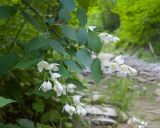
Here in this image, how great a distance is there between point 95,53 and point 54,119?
1374 millimetres

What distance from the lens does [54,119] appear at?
2.62 meters

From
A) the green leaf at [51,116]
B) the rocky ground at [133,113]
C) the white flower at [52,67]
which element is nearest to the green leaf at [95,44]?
the white flower at [52,67]

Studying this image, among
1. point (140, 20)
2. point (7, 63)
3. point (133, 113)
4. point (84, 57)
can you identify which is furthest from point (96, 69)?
point (140, 20)

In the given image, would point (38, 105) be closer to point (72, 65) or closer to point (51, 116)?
point (51, 116)

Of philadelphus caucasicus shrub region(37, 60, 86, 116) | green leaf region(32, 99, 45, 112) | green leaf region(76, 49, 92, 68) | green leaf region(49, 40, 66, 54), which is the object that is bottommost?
green leaf region(32, 99, 45, 112)

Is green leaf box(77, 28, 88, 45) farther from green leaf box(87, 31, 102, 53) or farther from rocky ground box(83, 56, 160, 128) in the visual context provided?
rocky ground box(83, 56, 160, 128)

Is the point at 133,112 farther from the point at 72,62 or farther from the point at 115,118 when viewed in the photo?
the point at 72,62

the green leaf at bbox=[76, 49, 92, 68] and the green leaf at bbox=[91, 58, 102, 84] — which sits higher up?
the green leaf at bbox=[76, 49, 92, 68]

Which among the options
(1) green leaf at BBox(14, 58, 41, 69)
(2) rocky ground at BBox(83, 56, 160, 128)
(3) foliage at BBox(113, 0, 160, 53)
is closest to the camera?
(1) green leaf at BBox(14, 58, 41, 69)

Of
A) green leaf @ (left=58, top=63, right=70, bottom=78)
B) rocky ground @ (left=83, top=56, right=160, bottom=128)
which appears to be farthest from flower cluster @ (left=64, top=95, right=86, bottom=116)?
rocky ground @ (left=83, top=56, right=160, bottom=128)

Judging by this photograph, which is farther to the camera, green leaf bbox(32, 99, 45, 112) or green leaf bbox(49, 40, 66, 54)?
green leaf bbox(32, 99, 45, 112)

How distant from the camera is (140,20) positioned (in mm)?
7941

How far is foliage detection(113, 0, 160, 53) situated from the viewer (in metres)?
7.64

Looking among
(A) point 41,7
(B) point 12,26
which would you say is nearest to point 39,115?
(B) point 12,26
